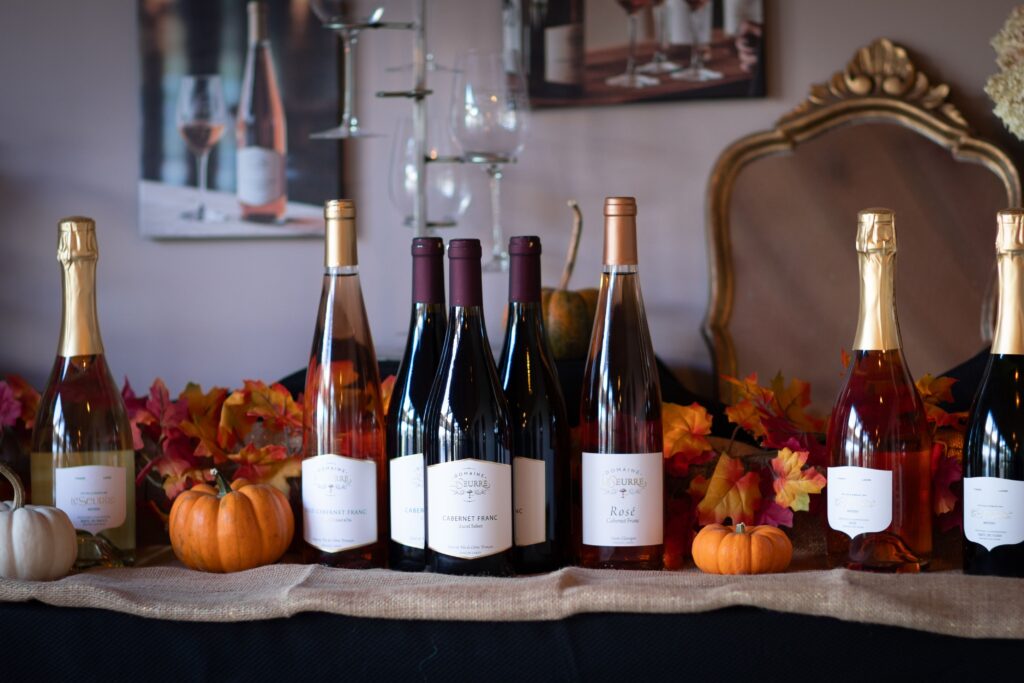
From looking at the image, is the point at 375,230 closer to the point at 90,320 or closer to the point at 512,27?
the point at 512,27

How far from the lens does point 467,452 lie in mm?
738

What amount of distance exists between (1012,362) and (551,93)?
5.82 feet

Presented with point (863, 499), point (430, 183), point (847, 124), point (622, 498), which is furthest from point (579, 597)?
point (847, 124)

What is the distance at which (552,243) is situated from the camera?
2.43 metres

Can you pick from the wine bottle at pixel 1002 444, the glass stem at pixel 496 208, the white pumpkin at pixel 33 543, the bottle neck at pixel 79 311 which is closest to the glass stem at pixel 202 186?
the glass stem at pixel 496 208

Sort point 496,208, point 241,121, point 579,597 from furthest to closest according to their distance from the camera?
1. point 241,121
2. point 496,208
3. point 579,597

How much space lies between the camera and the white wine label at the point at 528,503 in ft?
2.48

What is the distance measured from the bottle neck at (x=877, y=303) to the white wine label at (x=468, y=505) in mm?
269

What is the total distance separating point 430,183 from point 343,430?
4.57 ft

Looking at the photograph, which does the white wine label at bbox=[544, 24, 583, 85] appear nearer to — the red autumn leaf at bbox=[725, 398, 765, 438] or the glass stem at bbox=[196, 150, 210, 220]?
the glass stem at bbox=[196, 150, 210, 220]

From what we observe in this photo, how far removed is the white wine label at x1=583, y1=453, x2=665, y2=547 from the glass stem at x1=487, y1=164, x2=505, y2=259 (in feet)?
4.64

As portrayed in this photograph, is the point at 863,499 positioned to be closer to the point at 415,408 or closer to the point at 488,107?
the point at 415,408

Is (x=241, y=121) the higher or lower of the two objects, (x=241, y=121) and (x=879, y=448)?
the higher

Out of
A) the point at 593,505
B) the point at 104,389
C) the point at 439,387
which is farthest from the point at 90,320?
the point at 593,505
